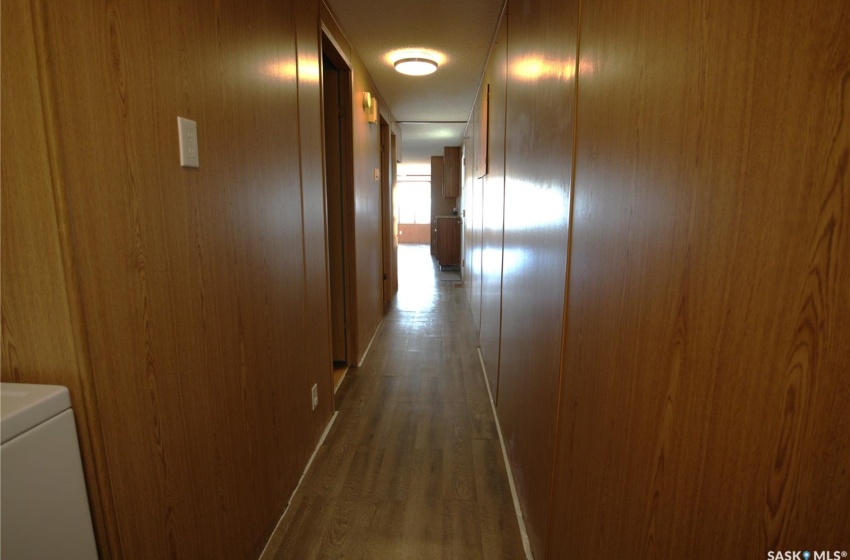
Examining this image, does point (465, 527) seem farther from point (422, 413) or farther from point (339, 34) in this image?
point (339, 34)

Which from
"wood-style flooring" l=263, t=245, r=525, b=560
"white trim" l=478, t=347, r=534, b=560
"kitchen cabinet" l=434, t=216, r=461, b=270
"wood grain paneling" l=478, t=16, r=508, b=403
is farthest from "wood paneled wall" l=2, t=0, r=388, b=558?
"kitchen cabinet" l=434, t=216, r=461, b=270

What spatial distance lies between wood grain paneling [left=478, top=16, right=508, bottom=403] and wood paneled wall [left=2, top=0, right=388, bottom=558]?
1.32m

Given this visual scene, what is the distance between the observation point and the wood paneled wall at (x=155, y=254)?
82 centimetres

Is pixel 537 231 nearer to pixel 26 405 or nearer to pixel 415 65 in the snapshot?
pixel 26 405

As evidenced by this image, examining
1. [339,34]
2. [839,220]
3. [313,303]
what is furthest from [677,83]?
[339,34]

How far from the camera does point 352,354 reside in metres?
3.57

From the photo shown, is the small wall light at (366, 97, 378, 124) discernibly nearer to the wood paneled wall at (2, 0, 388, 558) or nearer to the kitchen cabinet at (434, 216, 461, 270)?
the wood paneled wall at (2, 0, 388, 558)

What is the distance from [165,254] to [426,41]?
9.15ft

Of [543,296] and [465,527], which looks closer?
[543,296]

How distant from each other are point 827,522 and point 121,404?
4.08 ft

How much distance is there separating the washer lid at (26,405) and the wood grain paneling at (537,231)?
121 cm

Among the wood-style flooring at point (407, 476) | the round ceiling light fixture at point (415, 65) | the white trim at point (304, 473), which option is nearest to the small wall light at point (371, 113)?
the round ceiling light fixture at point (415, 65)

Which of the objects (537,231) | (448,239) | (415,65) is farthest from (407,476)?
(448,239)

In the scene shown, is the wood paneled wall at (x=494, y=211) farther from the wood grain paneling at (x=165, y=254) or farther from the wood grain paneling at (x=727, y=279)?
the wood grain paneling at (x=727, y=279)
